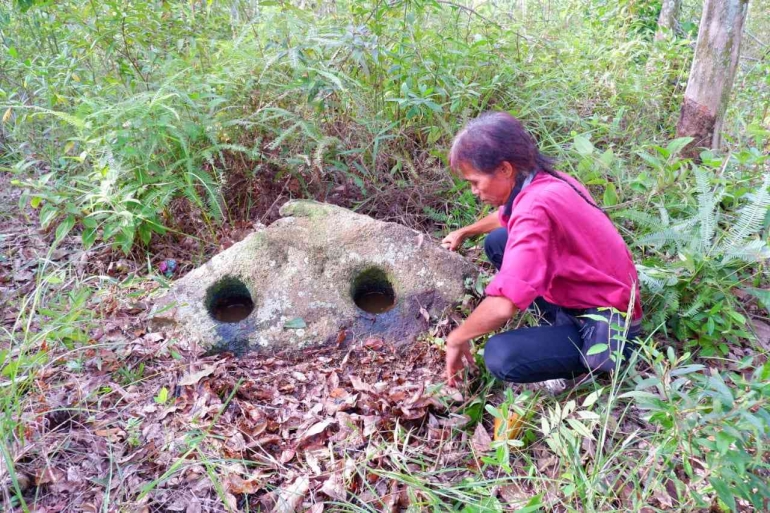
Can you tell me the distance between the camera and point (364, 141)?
12.3 ft

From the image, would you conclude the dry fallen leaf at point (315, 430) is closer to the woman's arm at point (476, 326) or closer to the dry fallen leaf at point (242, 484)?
the dry fallen leaf at point (242, 484)

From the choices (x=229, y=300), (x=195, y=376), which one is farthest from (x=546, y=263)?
(x=229, y=300)

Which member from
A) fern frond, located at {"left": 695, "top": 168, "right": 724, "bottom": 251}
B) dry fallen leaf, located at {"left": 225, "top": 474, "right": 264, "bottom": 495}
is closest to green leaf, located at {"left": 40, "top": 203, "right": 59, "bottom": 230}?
dry fallen leaf, located at {"left": 225, "top": 474, "right": 264, "bottom": 495}

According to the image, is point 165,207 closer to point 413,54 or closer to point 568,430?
point 413,54

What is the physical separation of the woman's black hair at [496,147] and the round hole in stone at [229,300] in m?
1.64

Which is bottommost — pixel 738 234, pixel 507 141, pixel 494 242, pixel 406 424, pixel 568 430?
pixel 406 424

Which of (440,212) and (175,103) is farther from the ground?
(175,103)

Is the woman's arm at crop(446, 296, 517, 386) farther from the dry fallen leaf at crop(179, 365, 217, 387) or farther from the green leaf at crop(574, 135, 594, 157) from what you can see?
the green leaf at crop(574, 135, 594, 157)

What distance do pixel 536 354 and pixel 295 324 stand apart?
1.36 metres

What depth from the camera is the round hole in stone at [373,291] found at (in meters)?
3.21

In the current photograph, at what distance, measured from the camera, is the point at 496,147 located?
2148mm

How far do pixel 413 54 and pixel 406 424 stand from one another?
2.74 meters

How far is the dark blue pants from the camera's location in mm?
2234

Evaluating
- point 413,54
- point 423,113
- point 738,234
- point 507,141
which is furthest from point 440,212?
point 738,234
